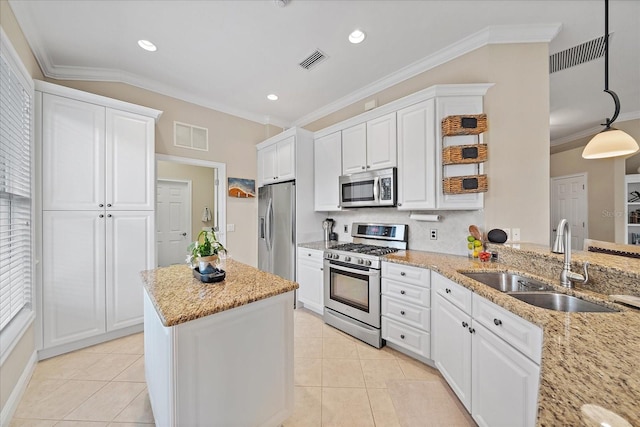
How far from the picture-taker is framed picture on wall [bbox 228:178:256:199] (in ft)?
12.5

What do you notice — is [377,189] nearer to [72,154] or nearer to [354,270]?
[354,270]

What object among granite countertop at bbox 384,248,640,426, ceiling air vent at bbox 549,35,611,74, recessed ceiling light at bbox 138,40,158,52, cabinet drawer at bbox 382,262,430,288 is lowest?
cabinet drawer at bbox 382,262,430,288

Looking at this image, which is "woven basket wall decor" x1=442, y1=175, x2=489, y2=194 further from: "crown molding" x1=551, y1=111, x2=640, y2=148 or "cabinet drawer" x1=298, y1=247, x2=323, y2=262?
"crown molding" x1=551, y1=111, x2=640, y2=148

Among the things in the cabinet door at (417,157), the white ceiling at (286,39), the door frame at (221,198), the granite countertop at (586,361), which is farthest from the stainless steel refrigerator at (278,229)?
the granite countertop at (586,361)

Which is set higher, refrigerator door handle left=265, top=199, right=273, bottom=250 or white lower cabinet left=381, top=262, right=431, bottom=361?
refrigerator door handle left=265, top=199, right=273, bottom=250

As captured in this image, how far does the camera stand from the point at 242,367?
1.31 metres

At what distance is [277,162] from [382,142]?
1.63 metres

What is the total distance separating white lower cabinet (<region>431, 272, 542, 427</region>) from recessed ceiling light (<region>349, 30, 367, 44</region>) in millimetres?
2219

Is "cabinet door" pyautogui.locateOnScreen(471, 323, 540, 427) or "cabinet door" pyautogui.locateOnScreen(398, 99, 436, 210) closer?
"cabinet door" pyautogui.locateOnScreen(471, 323, 540, 427)

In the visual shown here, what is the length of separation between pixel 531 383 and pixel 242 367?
1.36 m

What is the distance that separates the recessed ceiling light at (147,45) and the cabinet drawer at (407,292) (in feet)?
10.5

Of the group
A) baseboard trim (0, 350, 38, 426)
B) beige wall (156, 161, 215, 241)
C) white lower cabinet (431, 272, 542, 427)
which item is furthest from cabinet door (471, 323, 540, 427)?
beige wall (156, 161, 215, 241)

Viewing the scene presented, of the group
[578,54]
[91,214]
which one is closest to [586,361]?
[578,54]

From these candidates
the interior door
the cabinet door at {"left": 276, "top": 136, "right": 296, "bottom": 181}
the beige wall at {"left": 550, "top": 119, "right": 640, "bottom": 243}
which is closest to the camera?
the cabinet door at {"left": 276, "top": 136, "right": 296, "bottom": 181}
